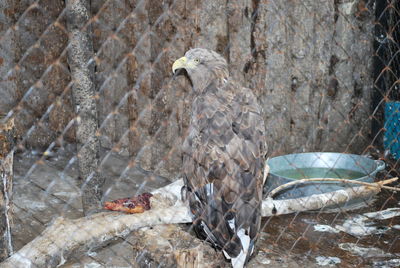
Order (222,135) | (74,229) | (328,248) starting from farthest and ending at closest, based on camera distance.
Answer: (328,248)
(222,135)
(74,229)

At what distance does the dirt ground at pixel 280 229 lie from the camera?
3463mm

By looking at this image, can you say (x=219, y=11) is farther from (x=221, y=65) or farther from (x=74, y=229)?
(x=74, y=229)

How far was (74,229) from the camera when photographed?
8.22 feet

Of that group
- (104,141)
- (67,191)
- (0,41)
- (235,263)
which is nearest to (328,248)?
(235,263)

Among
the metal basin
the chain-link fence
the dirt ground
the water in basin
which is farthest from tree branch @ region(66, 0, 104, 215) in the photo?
the water in basin

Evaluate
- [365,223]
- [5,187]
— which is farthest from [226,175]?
[365,223]

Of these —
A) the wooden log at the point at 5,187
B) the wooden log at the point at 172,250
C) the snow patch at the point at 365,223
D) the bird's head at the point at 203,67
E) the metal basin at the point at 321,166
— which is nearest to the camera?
the wooden log at the point at 172,250

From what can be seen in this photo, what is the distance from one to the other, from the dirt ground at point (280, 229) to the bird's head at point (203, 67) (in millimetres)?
728

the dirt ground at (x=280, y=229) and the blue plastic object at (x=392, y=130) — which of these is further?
the blue plastic object at (x=392, y=130)

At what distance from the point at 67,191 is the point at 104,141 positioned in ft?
3.26

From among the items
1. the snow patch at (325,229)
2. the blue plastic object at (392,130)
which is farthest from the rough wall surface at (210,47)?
the snow patch at (325,229)

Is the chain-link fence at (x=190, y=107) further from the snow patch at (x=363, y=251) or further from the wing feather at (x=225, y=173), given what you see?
the wing feather at (x=225, y=173)

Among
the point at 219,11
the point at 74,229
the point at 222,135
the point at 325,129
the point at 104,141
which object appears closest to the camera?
the point at 74,229

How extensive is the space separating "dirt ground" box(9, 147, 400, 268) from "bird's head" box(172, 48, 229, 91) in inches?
28.7
